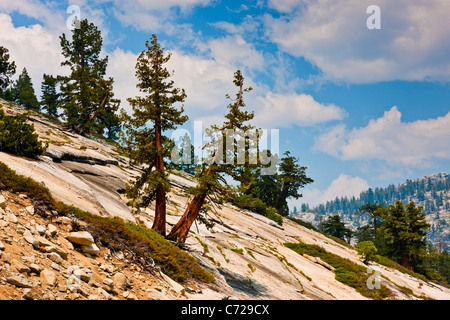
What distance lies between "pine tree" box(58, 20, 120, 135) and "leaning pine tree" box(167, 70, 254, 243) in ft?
102

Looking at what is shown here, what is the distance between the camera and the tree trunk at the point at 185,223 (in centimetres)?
1577

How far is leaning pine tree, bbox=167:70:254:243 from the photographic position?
619 inches

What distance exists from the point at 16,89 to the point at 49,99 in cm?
2433

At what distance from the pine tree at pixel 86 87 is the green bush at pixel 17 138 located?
27025 millimetres

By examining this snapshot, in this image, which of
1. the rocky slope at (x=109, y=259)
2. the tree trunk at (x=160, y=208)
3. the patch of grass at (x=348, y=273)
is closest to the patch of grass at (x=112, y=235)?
the rocky slope at (x=109, y=259)

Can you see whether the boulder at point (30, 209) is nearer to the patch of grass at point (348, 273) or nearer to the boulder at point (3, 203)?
the boulder at point (3, 203)

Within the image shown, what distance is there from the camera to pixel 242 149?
17344 millimetres

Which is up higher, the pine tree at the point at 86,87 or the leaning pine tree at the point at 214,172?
the pine tree at the point at 86,87

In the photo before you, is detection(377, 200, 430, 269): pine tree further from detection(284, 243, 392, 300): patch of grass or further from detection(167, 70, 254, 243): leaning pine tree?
detection(167, 70, 254, 243): leaning pine tree

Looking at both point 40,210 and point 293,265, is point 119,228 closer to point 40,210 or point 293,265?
point 40,210

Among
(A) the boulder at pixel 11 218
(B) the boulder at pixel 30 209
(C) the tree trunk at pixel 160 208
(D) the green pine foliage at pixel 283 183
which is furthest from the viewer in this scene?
(D) the green pine foliage at pixel 283 183

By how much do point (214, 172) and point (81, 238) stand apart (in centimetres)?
894

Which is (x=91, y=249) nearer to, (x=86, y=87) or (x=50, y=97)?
(x=86, y=87)
